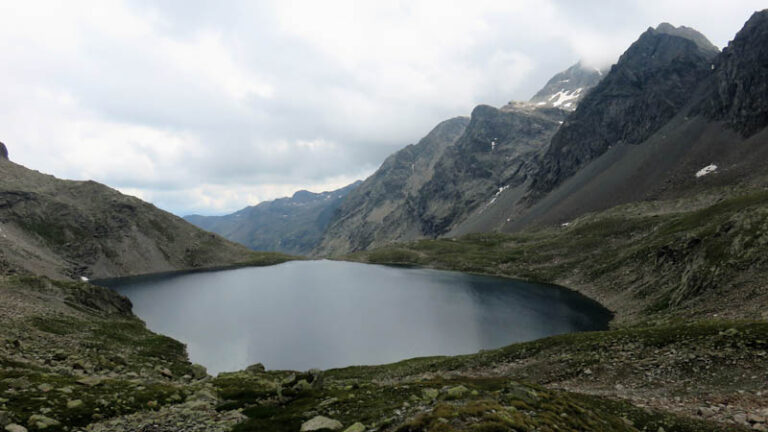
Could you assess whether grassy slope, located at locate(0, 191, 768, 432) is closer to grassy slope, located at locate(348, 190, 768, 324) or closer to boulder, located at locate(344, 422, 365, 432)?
grassy slope, located at locate(348, 190, 768, 324)

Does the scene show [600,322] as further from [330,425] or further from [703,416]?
[330,425]

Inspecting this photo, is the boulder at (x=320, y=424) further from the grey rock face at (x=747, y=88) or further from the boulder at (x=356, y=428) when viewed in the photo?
the grey rock face at (x=747, y=88)

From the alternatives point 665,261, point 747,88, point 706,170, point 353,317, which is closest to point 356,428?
point 353,317

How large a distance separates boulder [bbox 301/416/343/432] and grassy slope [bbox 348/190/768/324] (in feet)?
164

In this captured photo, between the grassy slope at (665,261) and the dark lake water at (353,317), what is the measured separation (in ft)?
29.8

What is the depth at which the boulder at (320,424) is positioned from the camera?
60.0ft

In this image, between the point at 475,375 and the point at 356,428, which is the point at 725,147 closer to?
the point at 475,375

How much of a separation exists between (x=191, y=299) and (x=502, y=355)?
112 metres

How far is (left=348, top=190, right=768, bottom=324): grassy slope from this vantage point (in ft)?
182

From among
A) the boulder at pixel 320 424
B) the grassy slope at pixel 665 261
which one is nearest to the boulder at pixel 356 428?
the boulder at pixel 320 424

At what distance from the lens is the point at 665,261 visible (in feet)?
269

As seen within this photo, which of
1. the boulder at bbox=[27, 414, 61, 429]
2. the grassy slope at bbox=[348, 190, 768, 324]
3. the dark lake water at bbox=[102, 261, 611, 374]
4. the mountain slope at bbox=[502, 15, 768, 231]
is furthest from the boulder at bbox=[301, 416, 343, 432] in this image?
the mountain slope at bbox=[502, 15, 768, 231]

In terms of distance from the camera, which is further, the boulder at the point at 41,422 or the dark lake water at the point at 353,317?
the dark lake water at the point at 353,317

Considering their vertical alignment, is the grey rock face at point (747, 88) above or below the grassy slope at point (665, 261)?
above
